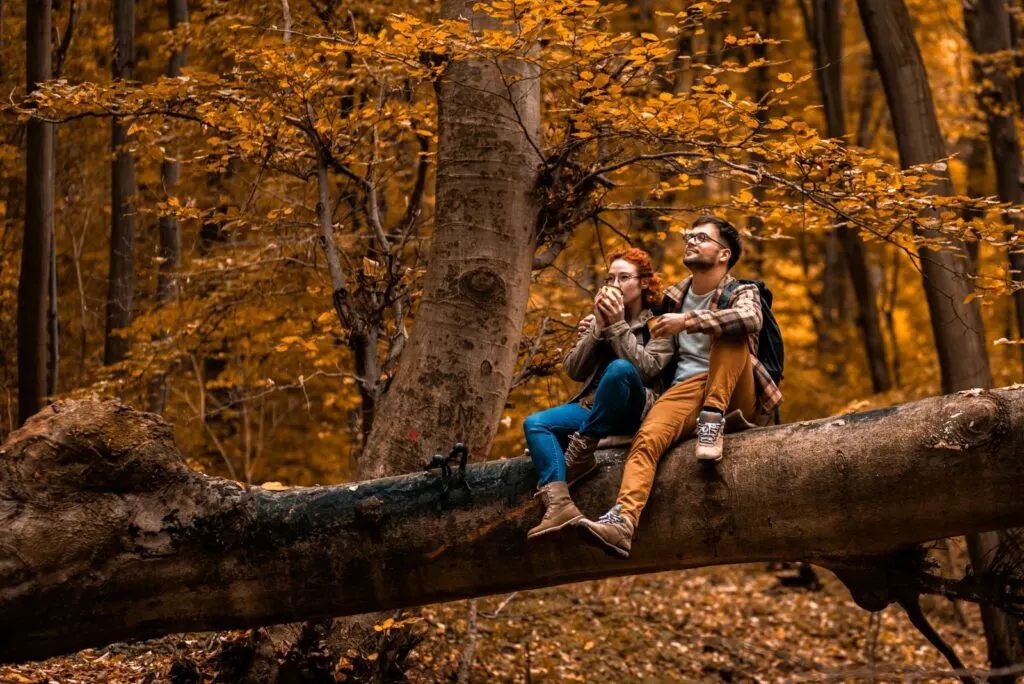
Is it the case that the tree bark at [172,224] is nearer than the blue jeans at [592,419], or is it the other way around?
the blue jeans at [592,419]

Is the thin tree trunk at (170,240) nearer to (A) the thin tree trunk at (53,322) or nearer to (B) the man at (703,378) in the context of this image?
(A) the thin tree trunk at (53,322)

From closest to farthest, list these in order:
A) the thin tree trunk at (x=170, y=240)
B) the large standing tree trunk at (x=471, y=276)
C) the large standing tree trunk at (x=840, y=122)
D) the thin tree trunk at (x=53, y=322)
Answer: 1. the large standing tree trunk at (x=471, y=276)
2. the thin tree trunk at (x=53, y=322)
3. the thin tree trunk at (x=170, y=240)
4. the large standing tree trunk at (x=840, y=122)

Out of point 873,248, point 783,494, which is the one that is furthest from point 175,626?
point 873,248

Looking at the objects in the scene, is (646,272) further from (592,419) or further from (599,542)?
(599,542)

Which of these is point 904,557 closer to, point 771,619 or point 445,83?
point 445,83

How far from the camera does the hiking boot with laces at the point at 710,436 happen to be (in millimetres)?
4086

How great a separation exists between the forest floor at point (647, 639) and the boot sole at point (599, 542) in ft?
8.68

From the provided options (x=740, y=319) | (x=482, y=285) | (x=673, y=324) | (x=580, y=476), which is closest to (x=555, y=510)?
(x=580, y=476)

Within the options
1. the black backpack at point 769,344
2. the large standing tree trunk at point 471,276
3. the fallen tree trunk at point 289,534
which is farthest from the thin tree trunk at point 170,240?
the black backpack at point 769,344

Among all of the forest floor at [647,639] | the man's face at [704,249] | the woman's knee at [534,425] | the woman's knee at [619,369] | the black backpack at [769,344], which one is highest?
the man's face at [704,249]

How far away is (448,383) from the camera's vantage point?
19.1 feet

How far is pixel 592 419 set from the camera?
430cm

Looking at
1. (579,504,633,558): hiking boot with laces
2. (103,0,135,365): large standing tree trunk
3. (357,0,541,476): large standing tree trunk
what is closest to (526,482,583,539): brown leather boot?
(579,504,633,558): hiking boot with laces

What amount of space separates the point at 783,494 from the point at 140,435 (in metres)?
2.86
